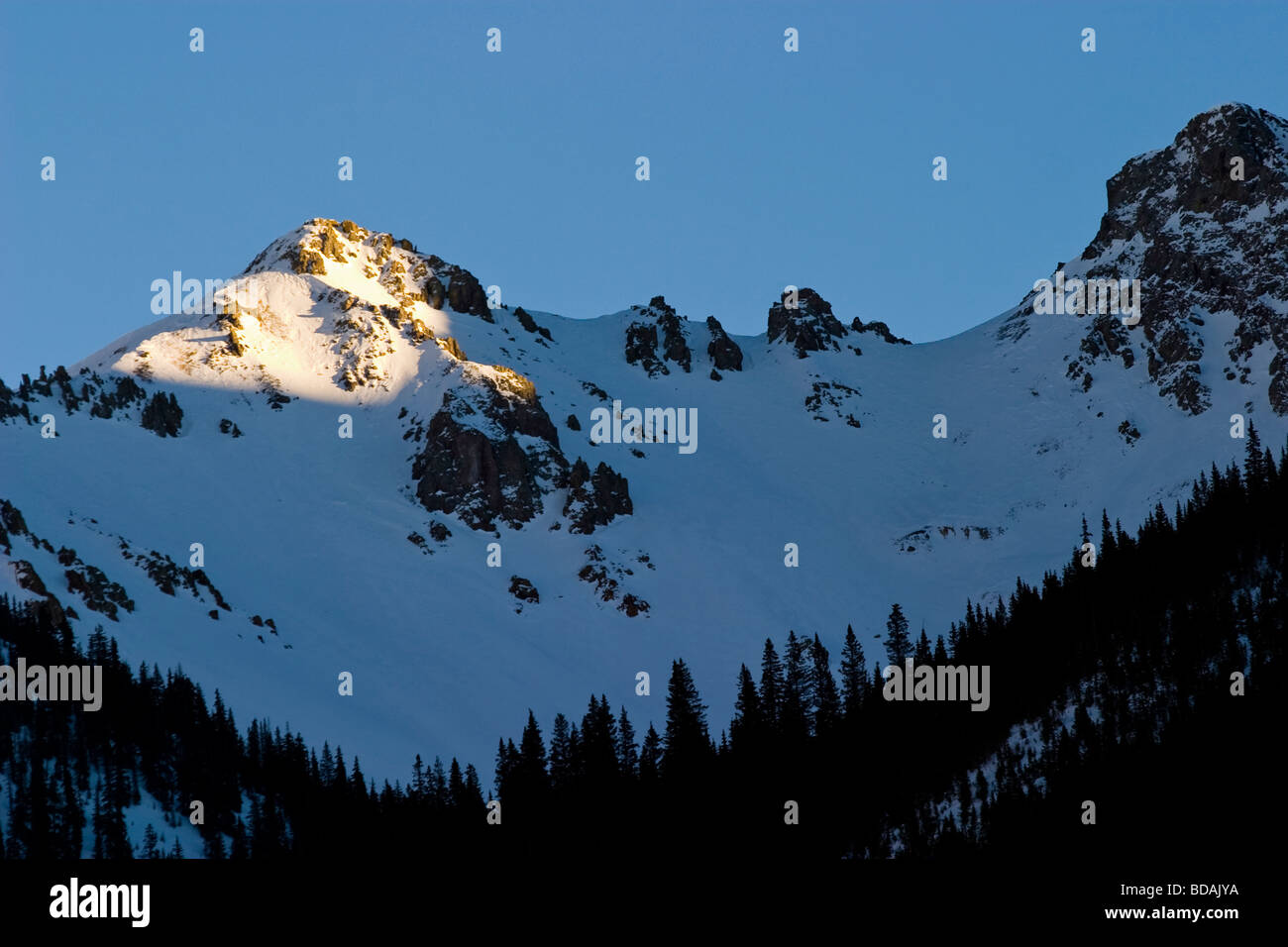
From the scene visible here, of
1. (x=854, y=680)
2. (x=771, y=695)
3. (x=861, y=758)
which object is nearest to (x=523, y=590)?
(x=854, y=680)

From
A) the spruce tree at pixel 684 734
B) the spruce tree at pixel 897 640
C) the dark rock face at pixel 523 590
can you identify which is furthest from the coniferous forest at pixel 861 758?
the dark rock face at pixel 523 590

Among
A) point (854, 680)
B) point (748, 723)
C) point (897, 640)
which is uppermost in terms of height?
point (897, 640)

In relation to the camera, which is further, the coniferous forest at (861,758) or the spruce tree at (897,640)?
the spruce tree at (897,640)

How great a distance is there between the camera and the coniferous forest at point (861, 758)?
309 feet

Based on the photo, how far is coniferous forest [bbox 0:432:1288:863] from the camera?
→ 309 ft

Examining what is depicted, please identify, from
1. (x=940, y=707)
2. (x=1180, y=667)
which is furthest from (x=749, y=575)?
(x=1180, y=667)

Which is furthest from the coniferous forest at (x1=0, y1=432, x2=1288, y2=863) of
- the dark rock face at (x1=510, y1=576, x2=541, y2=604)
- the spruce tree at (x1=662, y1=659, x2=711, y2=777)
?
the dark rock face at (x1=510, y1=576, x2=541, y2=604)

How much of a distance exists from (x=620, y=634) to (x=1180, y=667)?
7568 cm

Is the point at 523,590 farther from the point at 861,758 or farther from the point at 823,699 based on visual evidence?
the point at 861,758

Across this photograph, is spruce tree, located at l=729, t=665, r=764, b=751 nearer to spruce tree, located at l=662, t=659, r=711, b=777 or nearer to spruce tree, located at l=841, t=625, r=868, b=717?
spruce tree, located at l=662, t=659, r=711, b=777

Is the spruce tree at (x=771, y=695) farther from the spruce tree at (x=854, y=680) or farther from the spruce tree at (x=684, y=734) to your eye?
the spruce tree at (x=854, y=680)

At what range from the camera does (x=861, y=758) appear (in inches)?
4203
